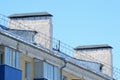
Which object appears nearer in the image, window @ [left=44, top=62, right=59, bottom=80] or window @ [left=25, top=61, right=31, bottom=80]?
window @ [left=25, top=61, right=31, bottom=80]

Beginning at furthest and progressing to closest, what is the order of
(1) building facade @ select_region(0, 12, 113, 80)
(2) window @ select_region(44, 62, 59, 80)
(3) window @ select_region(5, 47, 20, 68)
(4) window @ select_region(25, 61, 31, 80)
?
(2) window @ select_region(44, 62, 59, 80) < (4) window @ select_region(25, 61, 31, 80) < (1) building facade @ select_region(0, 12, 113, 80) < (3) window @ select_region(5, 47, 20, 68)

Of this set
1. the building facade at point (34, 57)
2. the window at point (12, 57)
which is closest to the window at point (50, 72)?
the building facade at point (34, 57)

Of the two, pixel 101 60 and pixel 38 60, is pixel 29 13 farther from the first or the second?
pixel 101 60

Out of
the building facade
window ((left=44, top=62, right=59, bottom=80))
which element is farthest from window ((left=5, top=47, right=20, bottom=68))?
window ((left=44, top=62, right=59, bottom=80))

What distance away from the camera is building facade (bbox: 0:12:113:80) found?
34.4 metres

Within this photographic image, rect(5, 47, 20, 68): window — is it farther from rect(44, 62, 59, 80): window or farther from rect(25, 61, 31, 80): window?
rect(44, 62, 59, 80): window

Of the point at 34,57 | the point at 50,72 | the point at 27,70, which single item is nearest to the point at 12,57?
the point at 27,70

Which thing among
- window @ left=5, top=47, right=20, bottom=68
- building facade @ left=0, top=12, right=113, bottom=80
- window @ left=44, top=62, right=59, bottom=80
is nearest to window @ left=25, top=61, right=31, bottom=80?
building facade @ left=0, top=12, right=113, bottom=80

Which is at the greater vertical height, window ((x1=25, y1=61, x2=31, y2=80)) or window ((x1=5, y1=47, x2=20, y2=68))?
window ((x1=5, y1=47, x2=20, y2=68))

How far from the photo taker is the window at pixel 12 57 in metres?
34.2

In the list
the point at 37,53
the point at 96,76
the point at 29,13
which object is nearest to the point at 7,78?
the point at 37,53

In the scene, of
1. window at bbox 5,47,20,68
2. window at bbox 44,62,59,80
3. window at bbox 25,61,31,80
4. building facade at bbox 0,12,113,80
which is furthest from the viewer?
window at bbox 44,62,59,80

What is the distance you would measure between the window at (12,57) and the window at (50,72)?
2920 mm

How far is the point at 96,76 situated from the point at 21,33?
8671mm
